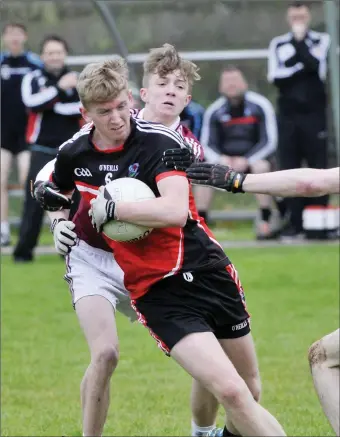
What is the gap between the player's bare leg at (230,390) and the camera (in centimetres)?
465

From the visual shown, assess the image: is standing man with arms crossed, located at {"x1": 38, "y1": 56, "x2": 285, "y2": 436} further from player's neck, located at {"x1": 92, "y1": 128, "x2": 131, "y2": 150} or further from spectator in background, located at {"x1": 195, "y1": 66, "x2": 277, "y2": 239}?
spectator in background, located at {"x1": 195, "y1": 66, "x2": 277, "y2": 239}

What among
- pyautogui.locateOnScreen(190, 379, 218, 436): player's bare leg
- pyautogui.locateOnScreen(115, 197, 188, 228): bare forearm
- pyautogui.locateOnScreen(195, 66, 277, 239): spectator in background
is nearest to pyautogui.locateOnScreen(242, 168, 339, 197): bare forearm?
pyautogui.locateOnScreen(115, 197, 188, 228): bare forearm

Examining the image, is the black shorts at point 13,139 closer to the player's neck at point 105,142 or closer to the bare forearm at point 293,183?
the player's neck at point 105,142

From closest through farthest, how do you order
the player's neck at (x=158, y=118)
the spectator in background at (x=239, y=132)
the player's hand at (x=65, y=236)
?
the player's hand at (x=65, y=236) < the player's neck at (x=158, y=118) < the spectator in background at (x=239, y=132)

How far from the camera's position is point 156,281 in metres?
5.02

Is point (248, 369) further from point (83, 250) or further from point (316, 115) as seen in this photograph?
point (316, 115)

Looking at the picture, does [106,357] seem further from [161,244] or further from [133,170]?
[133,170]

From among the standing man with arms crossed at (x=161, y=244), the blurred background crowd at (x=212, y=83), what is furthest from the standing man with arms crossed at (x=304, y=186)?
the blurred background crowd at (x=212, y=83)

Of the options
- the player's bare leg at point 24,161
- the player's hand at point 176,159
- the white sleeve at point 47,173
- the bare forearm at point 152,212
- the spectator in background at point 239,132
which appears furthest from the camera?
the spectator in background at point 239,132

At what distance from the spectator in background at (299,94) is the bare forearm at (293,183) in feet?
31.4

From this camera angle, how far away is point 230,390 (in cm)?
465

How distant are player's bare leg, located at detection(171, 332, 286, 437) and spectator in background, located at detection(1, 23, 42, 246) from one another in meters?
9.21

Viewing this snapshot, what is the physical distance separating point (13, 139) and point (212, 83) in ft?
10.3

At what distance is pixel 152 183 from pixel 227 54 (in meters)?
10.5
